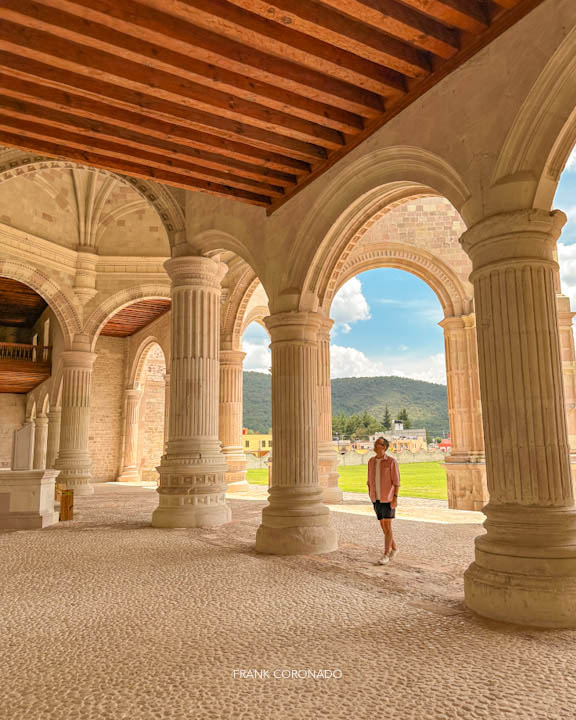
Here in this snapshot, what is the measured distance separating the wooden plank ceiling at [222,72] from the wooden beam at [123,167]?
21 millimetres

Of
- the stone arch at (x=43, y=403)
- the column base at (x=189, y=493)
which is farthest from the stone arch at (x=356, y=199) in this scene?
the stone arch at (x=43, y=403)

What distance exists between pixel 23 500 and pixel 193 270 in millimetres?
4375

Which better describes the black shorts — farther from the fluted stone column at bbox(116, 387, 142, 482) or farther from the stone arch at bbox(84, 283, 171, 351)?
the fluted stone column at bbox(116, 387, 142, 482)

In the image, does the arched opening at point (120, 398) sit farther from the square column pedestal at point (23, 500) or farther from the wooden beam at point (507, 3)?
the wooden beam at point (507, 3)

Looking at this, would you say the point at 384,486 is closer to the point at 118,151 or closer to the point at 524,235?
the point at 524,235

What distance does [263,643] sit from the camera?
3.19 m

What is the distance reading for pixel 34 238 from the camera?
1459 centimetres

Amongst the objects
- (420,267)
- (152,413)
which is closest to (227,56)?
(420,267)

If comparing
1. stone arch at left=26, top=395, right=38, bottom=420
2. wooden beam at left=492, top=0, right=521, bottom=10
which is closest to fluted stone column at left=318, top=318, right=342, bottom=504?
wooden beam at left=492, top=0, right=521, bottom=10

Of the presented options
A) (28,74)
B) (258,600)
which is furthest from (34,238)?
(258,600)

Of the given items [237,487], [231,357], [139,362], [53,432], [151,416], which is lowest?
[237,487]

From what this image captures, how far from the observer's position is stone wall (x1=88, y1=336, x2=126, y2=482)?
68.6 feet

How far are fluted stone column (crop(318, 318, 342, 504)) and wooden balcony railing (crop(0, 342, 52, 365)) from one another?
40.1 feet

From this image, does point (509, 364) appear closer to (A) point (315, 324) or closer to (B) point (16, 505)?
(A) point (315, 324)
